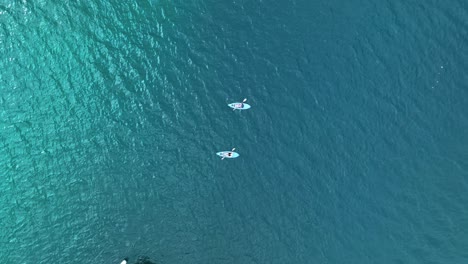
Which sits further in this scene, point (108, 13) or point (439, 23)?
point (108, 13)

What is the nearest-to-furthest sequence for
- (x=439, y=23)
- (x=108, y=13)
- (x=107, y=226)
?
1. (x=107, y=226)
2. (x=439, y=23)
3. (x=108, y=13)

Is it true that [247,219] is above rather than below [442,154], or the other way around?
below

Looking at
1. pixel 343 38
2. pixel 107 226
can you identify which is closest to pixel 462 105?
pixel 343 38

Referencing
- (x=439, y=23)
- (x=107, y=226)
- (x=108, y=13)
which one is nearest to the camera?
(x=107, y=226)

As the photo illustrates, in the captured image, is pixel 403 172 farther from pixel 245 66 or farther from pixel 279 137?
pixel 245 66

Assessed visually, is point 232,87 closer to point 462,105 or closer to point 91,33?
point 91,33

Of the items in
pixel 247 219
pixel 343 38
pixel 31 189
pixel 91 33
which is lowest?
pixel 247 219
